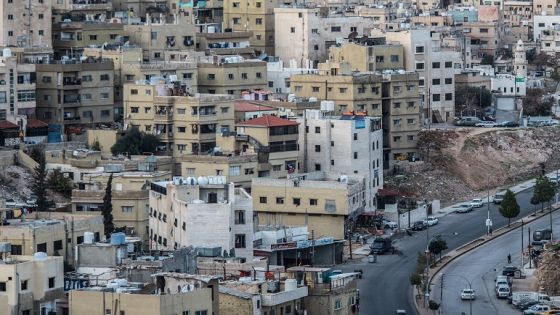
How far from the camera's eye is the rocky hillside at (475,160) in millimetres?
95625

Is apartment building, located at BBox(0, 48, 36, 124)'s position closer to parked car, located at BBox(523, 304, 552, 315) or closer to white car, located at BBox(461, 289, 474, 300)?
white car, located at BBox(461, 289, 474, 300)

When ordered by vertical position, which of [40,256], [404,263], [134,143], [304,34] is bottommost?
[404,263]

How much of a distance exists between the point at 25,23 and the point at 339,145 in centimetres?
1715

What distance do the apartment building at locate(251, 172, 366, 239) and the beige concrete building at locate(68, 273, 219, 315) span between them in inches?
918

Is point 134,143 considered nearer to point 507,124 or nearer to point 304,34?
point 507,124

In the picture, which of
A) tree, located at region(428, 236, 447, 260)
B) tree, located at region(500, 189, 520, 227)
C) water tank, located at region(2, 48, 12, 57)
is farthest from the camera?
water tank, located at region(2, 48, 12, 57)

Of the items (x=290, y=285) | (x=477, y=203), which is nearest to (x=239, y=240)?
(x=290, y=285)

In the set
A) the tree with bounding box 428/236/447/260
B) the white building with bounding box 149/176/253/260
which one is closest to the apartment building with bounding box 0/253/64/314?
the white building with bounding box 149/176/253/260

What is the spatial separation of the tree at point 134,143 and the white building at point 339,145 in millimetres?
4970

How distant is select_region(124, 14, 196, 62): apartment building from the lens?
105 meters

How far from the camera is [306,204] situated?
84062mm

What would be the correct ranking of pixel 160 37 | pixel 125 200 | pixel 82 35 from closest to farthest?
pixel 125 200, pixel 82 35, pixel 160 37

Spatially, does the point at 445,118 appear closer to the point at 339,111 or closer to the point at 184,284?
the point at 339,111

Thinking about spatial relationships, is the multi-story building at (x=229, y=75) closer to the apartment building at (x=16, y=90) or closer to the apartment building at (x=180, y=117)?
the apartment building at (x=180, y=117)
